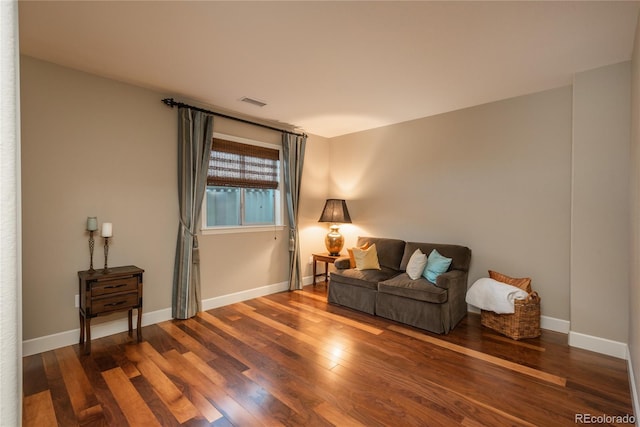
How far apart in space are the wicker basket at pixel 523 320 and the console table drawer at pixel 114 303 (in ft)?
12.2

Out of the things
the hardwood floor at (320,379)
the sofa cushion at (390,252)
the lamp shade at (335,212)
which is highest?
the lamp shade at (335,212)

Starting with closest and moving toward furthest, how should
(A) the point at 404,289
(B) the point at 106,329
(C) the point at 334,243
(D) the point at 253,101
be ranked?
(B) the point at 106,329 < (A) the point at 404,289 < (D) the point at 253,101 < (C) the point at 334,243

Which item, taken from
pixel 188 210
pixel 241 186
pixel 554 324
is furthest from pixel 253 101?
pixel 554 324

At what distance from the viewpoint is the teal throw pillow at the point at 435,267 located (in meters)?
3.65

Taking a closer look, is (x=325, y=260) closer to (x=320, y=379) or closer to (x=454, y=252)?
(x=454, y=252)

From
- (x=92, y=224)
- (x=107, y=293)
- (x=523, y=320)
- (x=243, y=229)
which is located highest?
(x=92, y=224)

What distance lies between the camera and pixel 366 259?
4.30 m

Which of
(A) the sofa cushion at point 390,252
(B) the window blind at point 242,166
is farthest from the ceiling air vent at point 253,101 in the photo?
(A) the sofa cushion at point 390,252

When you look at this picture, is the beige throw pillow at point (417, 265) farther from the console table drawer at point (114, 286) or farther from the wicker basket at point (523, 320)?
the console table drawer at point (114, 286)

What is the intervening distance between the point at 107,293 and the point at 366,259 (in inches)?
116

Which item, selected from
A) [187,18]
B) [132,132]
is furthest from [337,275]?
[187,18]

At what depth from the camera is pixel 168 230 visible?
3674 millimetres

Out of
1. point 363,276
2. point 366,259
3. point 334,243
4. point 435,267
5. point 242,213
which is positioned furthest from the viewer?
point 334,243

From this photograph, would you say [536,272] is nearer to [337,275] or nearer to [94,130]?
[337,275]
